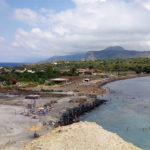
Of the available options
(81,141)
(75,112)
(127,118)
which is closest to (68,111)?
(75,112)

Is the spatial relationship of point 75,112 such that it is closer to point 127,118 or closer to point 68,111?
point 68,111

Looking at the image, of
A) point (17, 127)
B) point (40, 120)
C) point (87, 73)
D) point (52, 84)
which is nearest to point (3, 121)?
point (17, 127)

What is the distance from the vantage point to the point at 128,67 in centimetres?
11050

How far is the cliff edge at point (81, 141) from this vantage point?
43.5 ft

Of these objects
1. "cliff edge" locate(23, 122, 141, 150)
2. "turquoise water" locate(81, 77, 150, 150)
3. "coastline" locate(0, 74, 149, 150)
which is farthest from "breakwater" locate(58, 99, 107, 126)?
"cliff edge" locate(23, 122, 141, 150)

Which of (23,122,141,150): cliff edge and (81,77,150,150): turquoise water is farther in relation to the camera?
(81,77,150,150): turquoise water

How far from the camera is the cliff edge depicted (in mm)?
13266

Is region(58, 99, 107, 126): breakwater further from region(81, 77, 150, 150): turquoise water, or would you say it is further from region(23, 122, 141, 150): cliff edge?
region(23, 122, 141, 150): cliff edge

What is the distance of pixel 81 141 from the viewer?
13680 mm

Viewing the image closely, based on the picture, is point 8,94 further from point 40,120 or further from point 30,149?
point 30,149

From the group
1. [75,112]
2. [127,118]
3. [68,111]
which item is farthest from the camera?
[75,112]

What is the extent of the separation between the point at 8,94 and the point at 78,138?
42146mm

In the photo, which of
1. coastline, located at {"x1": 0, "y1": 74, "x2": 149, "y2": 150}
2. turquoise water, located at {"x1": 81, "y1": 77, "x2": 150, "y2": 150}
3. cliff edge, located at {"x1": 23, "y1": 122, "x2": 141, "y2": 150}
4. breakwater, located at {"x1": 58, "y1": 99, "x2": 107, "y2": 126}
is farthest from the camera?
breakwater, located at {"x1": 58, "y1": 99, "x2": 107, "y2": 126}

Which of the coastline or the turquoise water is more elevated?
the coastline
